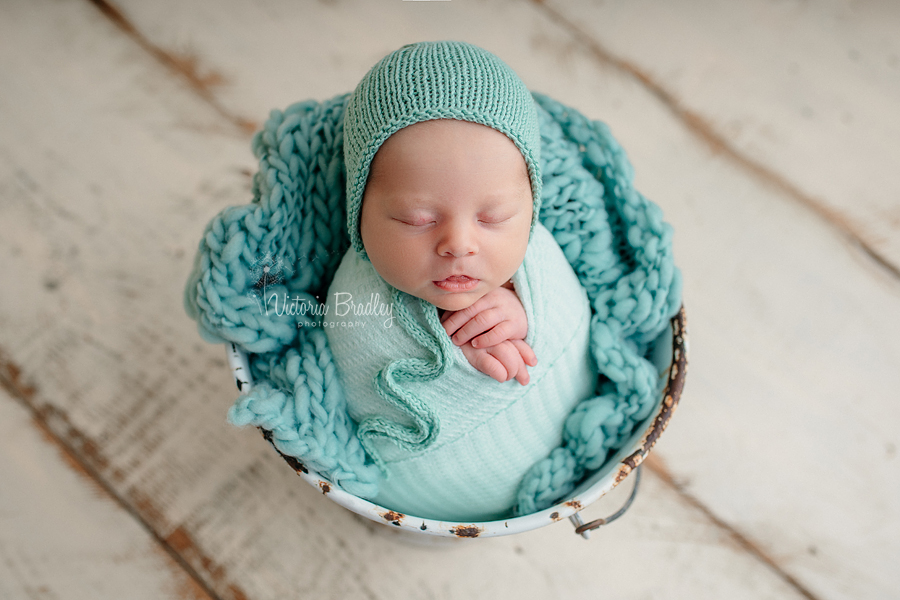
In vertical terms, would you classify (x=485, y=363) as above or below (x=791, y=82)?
below

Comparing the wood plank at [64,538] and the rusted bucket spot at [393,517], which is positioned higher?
the rusted bucket spot at [393,517]

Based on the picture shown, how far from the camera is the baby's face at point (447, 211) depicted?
2.36 feet

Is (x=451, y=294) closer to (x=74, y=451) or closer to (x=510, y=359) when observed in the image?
(x=510, y=359)

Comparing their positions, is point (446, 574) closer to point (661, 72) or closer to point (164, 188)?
point (164, 188)

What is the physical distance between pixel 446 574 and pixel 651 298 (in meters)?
0.55

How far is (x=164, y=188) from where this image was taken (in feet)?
4.13

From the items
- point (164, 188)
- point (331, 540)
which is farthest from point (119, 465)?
point (164, 188)

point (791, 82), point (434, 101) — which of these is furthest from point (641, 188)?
point (434, 101)

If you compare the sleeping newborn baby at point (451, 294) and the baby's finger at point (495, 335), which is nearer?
the sleeping newborn baby at point (451, 294)

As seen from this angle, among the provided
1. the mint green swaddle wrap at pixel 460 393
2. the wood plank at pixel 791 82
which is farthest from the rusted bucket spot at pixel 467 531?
the wood plank at pixel 791 82

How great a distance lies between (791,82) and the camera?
1.40 metres

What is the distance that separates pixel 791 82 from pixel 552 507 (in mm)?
1100

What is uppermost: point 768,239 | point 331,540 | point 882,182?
point 882,182

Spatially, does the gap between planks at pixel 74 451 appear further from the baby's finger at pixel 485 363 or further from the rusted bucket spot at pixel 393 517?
the baby's finger at pixel 485 363
